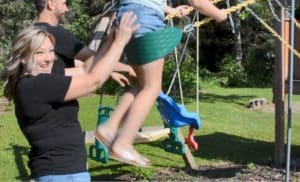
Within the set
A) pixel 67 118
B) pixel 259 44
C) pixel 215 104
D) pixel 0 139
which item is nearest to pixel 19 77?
pixel 67 118

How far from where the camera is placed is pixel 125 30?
251 cm

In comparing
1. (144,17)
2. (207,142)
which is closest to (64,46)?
(144,17)

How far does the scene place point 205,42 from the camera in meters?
23.4

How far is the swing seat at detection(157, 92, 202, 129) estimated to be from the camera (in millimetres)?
6289

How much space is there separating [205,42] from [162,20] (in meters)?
20.7

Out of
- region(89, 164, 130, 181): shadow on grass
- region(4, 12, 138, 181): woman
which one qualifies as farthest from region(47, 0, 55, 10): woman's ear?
region(89, 164, 130, 181): shadow on grass

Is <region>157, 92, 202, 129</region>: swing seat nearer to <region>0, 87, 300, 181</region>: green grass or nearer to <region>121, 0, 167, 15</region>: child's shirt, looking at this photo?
<region>0, 87, 300, 181</region>: green grass

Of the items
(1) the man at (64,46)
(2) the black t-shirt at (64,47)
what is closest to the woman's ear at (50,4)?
(1) the man at (64,46)

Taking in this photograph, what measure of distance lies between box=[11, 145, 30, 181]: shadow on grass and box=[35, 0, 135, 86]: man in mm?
3578

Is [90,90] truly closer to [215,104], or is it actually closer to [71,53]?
[71,53]

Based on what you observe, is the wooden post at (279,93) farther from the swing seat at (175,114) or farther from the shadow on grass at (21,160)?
the shadow on grass at (21,160)

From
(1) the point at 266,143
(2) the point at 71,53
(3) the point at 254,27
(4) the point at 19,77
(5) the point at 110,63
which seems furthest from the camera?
(3) the point at 254,27

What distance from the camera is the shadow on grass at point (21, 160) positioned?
7105 millimetres

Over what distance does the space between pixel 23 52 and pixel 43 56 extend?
0.31ft
